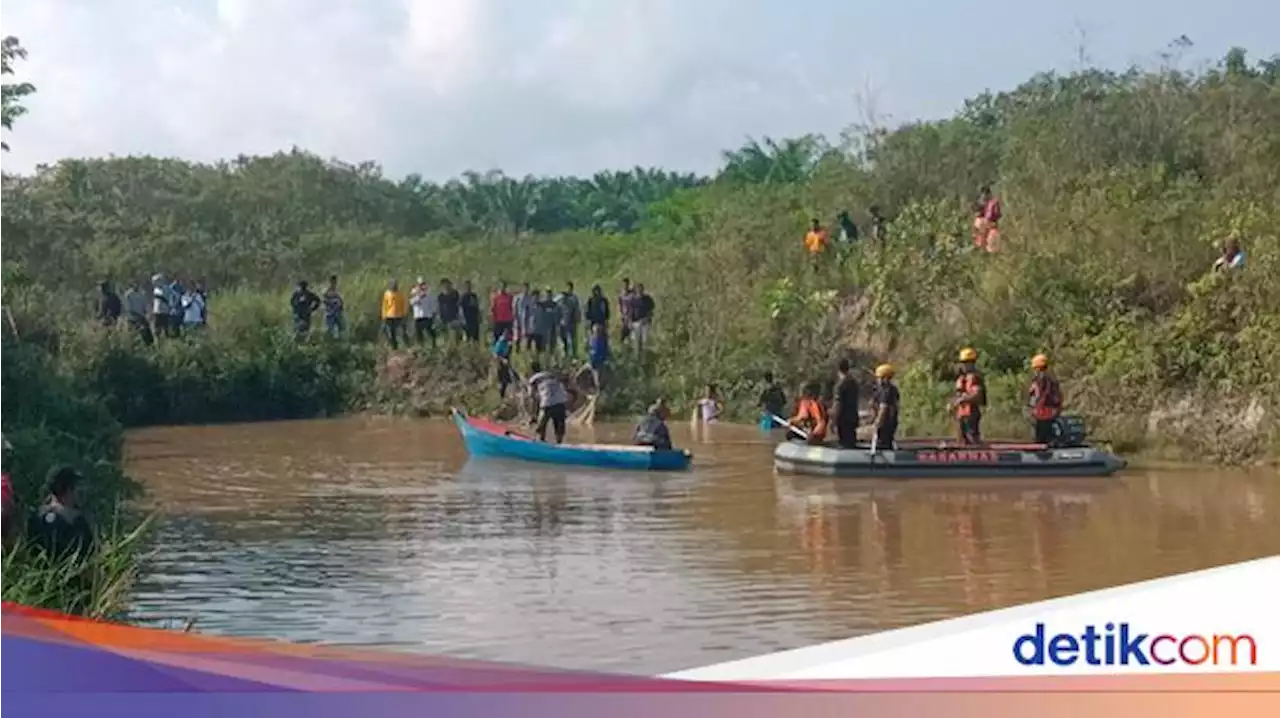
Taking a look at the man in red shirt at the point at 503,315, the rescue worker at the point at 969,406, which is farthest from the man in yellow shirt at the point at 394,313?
the rescue worker at the point at 969,406

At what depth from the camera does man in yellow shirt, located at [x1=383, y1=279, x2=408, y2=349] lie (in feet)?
115

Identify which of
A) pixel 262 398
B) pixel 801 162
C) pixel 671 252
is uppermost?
pixel 801 162

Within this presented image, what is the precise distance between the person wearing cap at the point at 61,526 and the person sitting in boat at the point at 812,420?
547 inches

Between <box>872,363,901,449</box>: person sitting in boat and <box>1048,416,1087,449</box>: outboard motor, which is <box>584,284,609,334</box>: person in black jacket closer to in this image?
<box>872,363,901,449</box>: person sitting in boat

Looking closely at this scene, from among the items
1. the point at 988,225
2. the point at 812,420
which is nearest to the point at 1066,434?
the point at 812,420

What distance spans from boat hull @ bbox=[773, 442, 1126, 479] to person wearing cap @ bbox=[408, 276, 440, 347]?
13.7 meters

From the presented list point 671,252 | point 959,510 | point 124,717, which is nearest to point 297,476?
point 959,510

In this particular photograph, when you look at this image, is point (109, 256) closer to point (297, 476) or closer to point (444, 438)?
point (444, 438)

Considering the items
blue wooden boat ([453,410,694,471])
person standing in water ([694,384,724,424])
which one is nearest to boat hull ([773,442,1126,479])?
blue wooden boat ([453,410,694,471])

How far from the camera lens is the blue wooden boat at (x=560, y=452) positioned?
2377cm

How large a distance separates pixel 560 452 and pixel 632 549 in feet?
23.4

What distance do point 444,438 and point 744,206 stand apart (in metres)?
10.0

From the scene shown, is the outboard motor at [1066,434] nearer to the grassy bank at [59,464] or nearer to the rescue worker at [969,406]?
the rescue worker at [969,406]

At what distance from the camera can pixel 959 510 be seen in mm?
20250
